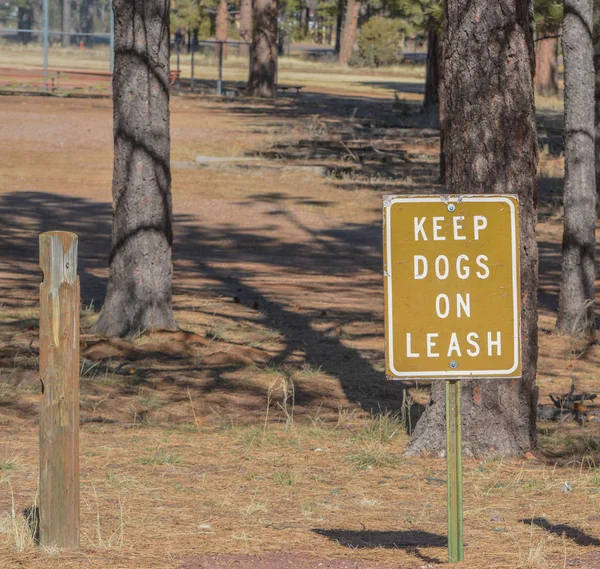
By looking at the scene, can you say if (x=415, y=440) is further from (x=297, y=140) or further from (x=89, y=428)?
(x=297, y=140)

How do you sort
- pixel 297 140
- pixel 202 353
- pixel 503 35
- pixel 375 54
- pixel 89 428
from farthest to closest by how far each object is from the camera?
pixel 375 54 → pixel 297 140 → pixel 202 353 → pixel 89 428 → pixel 503 35

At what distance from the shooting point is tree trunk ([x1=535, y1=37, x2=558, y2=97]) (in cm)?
4838

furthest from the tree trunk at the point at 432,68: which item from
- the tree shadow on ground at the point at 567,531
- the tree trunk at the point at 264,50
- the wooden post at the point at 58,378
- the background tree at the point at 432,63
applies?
the wooden post at the point at 58,378

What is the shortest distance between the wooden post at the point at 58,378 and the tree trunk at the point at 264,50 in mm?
→ 39228

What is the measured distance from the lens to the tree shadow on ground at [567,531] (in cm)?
474

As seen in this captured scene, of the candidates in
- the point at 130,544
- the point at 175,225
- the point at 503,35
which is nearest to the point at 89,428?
the point at 130,544

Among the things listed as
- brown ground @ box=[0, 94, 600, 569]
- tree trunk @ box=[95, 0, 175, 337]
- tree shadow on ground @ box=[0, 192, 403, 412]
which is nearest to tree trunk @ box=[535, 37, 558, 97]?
brown ground @ box=[0, 94, 600, 569]

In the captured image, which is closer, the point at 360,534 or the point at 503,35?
the point at 360,534

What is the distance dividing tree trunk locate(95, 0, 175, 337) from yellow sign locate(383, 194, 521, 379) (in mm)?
5411

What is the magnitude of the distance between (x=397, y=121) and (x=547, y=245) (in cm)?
1901

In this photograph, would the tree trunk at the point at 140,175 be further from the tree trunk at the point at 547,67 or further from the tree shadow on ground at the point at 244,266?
the tree trunk at the point at 547,67

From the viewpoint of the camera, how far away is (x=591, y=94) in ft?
33.4

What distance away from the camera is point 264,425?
706 centimetres

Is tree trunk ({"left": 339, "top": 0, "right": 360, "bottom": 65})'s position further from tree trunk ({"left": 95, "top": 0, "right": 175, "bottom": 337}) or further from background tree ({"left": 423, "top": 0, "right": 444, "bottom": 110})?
tree trunk ({"left": 95, "top": 0, "right": 175, "bottom": 337})
